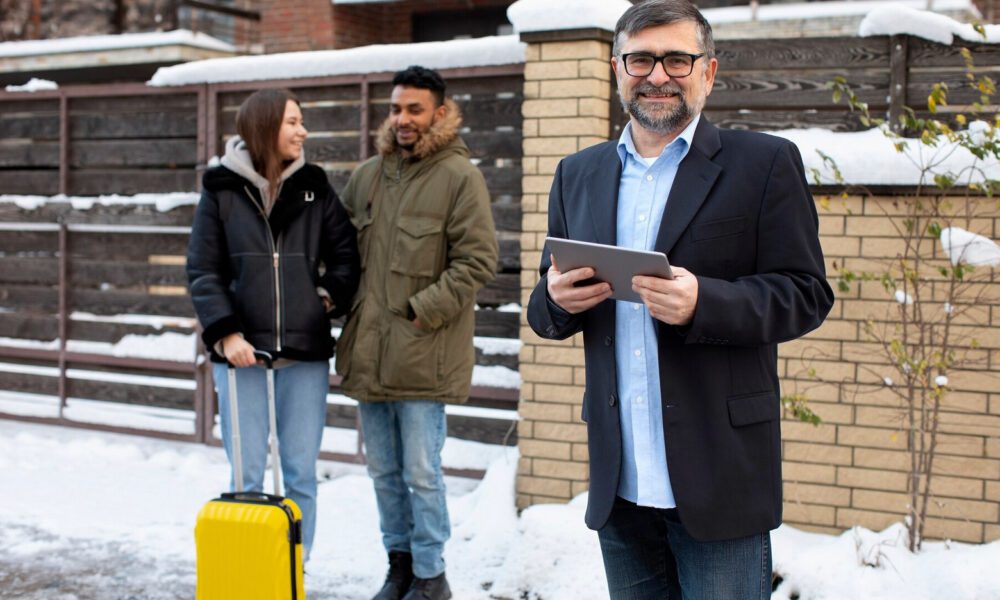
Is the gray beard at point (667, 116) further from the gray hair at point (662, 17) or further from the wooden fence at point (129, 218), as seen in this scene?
the wooden fence at point (129, 218)

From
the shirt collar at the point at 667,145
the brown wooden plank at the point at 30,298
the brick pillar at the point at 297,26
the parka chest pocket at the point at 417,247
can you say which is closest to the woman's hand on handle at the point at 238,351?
the parka chest pocket at the point at 417,247

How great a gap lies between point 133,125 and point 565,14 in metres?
3.34

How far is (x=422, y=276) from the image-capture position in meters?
4.25

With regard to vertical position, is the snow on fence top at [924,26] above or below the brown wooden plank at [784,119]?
above

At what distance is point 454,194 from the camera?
4.28 m

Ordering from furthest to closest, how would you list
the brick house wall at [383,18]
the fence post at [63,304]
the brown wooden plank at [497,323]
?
the brick house wall at [383,18] → the fence post at [63,304] → the brown wooden plank at [497,323]

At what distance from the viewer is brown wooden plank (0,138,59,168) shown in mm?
7254

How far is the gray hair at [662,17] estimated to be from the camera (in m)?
2.38

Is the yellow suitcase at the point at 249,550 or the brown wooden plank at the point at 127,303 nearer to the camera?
the yellow suitcase at the point at 249,550

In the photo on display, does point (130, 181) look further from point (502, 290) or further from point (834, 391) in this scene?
point (834, 391)

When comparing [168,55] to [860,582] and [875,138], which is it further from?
[860,582]

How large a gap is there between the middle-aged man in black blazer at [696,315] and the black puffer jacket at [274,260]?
2.02m

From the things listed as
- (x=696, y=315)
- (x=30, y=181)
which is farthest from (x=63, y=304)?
(x=696, y=315)

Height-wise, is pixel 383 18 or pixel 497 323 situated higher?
pixel 383 18
